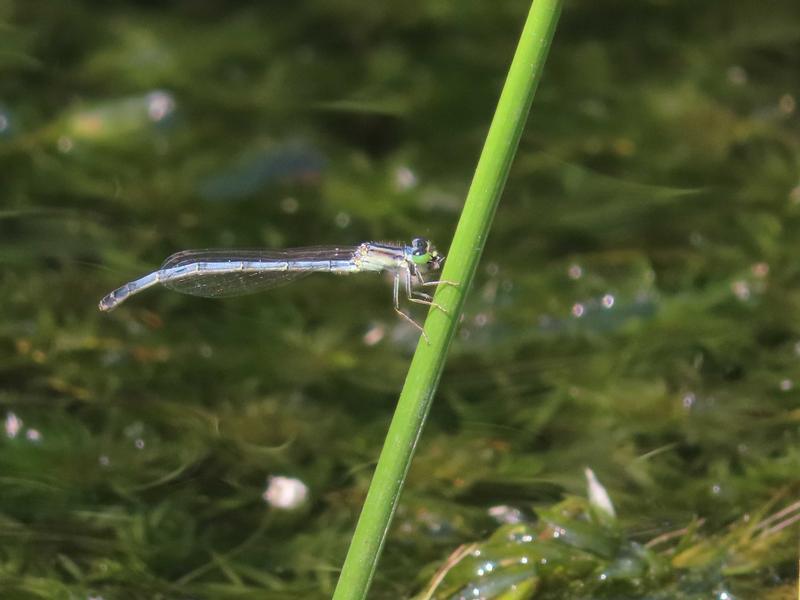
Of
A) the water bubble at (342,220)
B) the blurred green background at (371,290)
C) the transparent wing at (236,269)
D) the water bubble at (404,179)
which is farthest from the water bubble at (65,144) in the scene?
the transparent wing at (236,269)

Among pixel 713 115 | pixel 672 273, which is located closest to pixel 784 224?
pixel 672 273

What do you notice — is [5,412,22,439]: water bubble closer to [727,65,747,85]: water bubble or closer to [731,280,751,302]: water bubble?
[731,280,751,302]: water bubble

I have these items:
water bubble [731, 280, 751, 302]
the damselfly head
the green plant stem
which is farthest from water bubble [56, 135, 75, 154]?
the green plant stem

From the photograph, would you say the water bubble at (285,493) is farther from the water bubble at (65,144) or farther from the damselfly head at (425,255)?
the water bubble at (65,144)

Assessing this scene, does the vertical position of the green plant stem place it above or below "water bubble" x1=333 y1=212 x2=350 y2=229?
below

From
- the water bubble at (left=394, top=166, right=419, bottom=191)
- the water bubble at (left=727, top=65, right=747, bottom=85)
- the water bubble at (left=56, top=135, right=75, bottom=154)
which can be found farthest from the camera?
the water bubble at (left=727, top=65, right=747, bottom=85)

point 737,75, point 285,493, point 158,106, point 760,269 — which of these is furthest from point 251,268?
point 737,75
